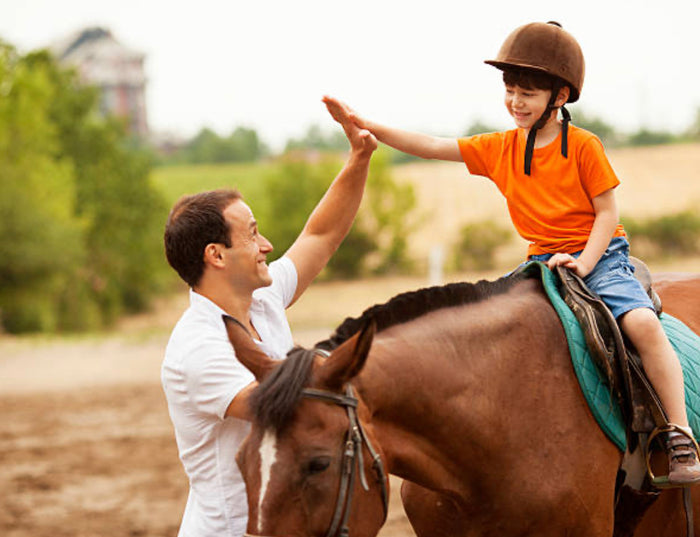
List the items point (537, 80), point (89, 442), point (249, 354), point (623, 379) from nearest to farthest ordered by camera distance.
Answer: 1. point (249, 354)
2. point (623, 379)
3. point (537, 80)
4. point (89, 442)

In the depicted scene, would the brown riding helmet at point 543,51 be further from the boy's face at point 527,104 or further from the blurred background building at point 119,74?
the blurred background building at point 119,74

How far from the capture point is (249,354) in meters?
2.16

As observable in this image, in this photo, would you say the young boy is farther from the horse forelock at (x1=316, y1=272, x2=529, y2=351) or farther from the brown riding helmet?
the horse forelock at (x1=316, y1=272, x2=529, y2=351)

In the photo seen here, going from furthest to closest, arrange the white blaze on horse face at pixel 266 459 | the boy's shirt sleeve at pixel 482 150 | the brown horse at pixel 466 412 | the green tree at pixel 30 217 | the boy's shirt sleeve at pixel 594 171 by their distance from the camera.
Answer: the green tree at pixel 30 217 → the boy's shirt sleeve at pixel 482 150 → the boy's shirt sleeve at pixel 594 171 → the brown horse at pixel 466 412 → the white blaze on horse face at pixel 266 459

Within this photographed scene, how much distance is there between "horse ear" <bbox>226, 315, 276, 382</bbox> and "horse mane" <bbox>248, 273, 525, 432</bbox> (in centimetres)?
8

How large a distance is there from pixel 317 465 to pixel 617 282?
51.0 inches

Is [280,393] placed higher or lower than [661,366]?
higher

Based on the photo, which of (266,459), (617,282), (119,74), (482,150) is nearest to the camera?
(266,459)

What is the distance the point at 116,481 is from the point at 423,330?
5222 millimetres

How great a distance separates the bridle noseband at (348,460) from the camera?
1.97 metres

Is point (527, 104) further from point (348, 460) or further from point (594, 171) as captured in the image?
point (348, 460)

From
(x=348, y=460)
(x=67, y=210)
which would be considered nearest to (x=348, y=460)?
(x=348, y=460)

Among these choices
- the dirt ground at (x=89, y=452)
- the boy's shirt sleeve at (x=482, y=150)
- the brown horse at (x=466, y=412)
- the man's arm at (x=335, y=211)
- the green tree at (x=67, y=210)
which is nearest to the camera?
the brown horse at (x=466, y=412)

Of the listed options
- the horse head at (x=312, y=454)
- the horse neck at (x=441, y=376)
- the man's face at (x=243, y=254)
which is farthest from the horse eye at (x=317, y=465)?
the man's face at (x=243, y=254)
